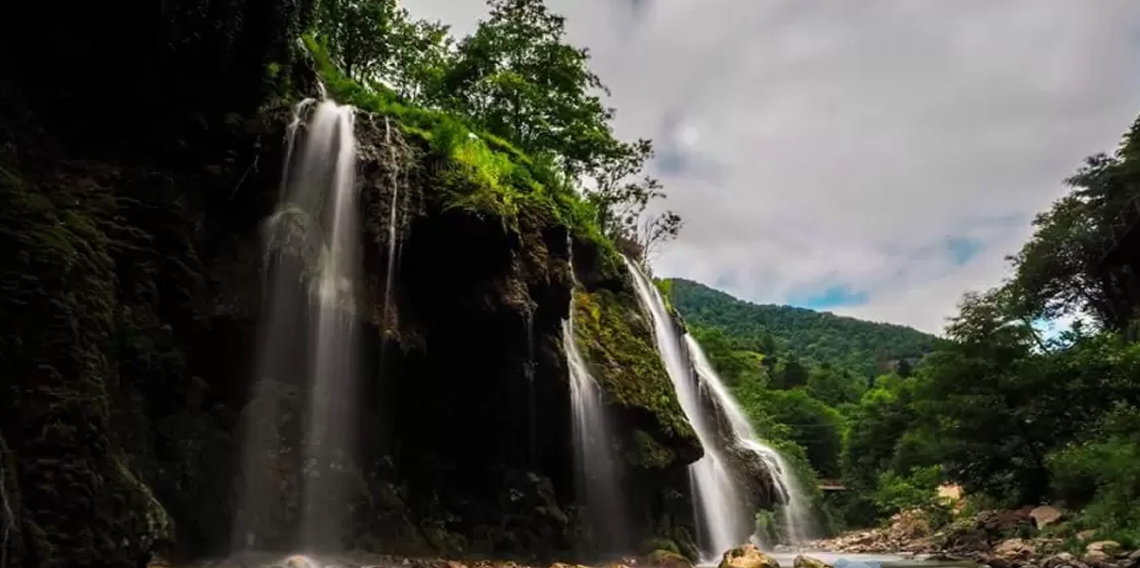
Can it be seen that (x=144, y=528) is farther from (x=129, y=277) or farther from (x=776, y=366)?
(x=776, y=366)

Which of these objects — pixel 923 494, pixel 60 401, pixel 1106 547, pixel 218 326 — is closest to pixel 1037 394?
pixel 1106 547

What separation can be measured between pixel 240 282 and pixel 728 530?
53.1ft

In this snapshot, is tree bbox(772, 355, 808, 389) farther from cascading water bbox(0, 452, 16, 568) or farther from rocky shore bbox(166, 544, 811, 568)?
cascading water bbox(0, 452, 16, 568)

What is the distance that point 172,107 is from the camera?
13703 mm

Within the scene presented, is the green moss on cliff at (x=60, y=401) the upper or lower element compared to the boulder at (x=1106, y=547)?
upper

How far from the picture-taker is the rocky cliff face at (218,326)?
8055 millimetres

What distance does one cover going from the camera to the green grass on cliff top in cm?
1653

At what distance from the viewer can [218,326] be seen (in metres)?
13.7

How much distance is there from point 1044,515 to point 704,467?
10813 mm

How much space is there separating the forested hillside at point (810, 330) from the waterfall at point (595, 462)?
109 meters

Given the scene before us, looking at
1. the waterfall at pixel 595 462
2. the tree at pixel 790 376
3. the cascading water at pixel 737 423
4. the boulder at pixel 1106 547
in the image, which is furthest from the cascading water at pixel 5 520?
the tree at pixel 790 376

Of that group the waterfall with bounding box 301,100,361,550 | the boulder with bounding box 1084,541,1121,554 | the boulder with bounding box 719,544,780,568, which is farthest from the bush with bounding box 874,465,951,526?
the waterfall with bounding box 301,100,361,550

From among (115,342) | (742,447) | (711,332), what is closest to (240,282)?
(115,342)

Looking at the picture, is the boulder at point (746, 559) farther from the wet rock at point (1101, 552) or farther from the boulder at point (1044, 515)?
the boulder at point (1044, 515)
